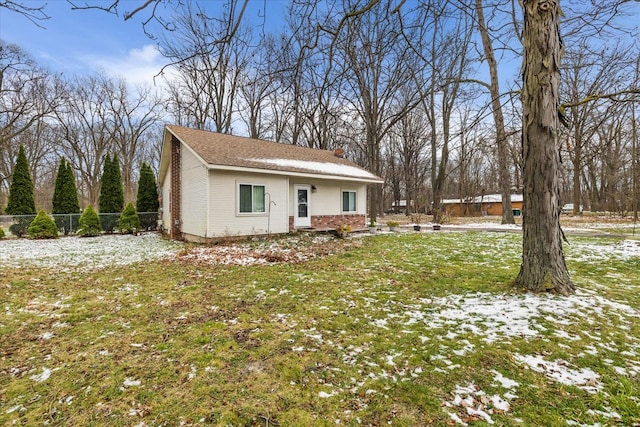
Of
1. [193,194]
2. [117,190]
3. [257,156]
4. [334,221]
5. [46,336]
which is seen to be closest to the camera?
[46,336]

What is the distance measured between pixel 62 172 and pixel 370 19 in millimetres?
20979

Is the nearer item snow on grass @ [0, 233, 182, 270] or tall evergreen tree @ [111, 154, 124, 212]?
snow on grass @ [0, 233, 182, 270]

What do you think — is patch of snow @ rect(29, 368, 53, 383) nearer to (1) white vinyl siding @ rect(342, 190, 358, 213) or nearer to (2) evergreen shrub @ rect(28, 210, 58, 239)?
(1) white vinyl siding @ rect(342, 190, 358, 213)

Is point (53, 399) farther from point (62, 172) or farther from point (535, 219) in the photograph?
point (62, 172)

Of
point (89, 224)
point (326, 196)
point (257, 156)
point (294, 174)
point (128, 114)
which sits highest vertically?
point (128, 114)

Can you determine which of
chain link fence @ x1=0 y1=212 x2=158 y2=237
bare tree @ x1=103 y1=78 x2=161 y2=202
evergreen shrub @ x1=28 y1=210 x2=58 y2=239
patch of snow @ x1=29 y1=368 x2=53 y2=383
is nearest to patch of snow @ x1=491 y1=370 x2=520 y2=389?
patch of snow @ x1=29 y1=368 x2=53 y2=383

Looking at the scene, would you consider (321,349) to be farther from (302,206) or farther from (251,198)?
(302,206)

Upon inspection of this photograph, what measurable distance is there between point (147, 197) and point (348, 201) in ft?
39.2

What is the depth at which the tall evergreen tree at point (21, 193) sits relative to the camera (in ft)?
52.4

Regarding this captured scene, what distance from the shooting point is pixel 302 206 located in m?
14.0

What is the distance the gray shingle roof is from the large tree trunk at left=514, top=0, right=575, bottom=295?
9.01 meters

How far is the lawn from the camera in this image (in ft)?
7.63

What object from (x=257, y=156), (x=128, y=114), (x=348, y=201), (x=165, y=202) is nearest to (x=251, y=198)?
(x=257, y=156)

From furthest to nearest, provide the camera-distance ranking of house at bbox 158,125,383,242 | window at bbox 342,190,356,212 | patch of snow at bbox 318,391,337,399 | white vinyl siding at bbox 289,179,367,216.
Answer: window at bbox 342,190,356,212
white vinyl siding at bbox 289,179,367,216
house at bbox 158,125,383,242
patch of snow at bbox 318,391,337,399
